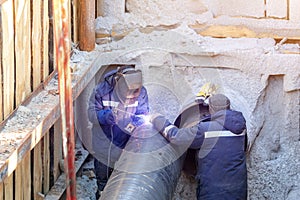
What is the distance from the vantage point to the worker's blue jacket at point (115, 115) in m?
5.78

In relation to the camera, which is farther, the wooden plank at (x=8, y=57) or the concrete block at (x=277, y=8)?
the concrete block at (x=277, y=8)

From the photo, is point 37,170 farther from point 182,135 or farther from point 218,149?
point 218,149

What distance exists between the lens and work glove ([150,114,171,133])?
5.41 m

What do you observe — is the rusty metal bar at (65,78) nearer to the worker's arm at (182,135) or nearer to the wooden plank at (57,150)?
the worker's arm at (182,135)

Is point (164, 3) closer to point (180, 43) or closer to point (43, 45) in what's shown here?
point (180, 43)

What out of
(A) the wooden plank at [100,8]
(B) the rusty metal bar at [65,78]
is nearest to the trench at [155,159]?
(A) the wooden plank at [100,8]

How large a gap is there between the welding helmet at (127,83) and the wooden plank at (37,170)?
2.80 feet

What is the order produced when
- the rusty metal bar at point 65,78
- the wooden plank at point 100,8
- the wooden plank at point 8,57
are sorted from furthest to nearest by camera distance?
1. the wooden plank at point 100,8
2. the wooden plank at point 8,57
3. the rusty metal bar at point 65,78

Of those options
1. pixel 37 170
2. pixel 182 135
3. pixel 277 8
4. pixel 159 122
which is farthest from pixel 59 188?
pixel 277 8

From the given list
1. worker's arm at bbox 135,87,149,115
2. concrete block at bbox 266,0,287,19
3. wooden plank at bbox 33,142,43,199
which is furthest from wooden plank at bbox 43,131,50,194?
concrete block at bbox 266,0,287,19

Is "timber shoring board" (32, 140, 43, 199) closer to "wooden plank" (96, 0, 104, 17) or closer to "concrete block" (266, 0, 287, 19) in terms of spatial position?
"wooden plank" (96, 0, 104, 17)

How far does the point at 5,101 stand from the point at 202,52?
2.27 meters

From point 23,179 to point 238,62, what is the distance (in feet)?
7.80

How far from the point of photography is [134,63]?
642 cm
